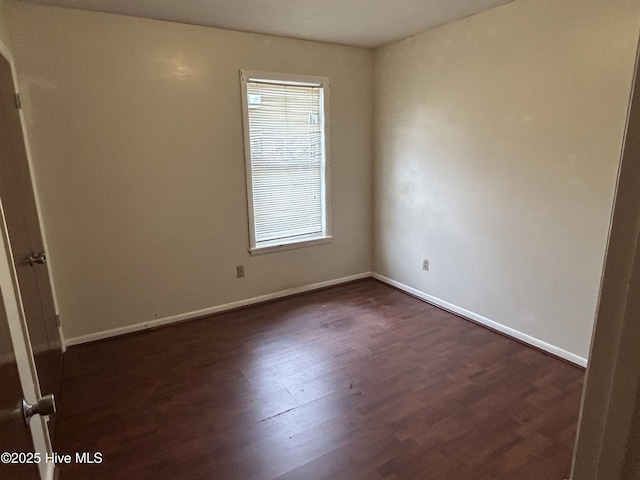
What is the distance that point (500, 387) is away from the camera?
2.36 meters

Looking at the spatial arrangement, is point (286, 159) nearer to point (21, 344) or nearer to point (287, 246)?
point (287, 246)

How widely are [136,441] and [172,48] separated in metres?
2.75

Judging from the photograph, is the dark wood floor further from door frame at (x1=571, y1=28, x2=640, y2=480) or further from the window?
door frame at (x1=571, y1=28, x2=640, y2=480)

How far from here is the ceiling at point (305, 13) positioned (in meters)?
2.62

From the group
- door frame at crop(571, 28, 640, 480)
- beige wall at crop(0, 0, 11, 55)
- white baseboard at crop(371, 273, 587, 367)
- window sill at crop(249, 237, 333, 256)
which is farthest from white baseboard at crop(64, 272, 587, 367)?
door frame at crop(571, 28, 640, 480)

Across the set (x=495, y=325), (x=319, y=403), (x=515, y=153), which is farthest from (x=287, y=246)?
(x=515, y=153)

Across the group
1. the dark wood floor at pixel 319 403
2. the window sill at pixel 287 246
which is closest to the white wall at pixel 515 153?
the dark wood floor at pixel 319 403

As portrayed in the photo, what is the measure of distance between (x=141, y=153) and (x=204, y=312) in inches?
58.1

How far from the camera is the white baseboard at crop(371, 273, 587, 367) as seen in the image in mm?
2641

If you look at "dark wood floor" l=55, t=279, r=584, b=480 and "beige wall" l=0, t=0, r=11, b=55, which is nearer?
"dark wood floor" l=55, t=279, r=584, b=480

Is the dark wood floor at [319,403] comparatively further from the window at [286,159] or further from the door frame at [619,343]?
the door frame at [619,343]

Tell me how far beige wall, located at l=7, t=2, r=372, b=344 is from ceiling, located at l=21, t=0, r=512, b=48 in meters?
0.14

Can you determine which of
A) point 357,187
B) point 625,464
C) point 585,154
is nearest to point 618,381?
point 625,464

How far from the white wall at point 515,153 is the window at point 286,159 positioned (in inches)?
29.4
